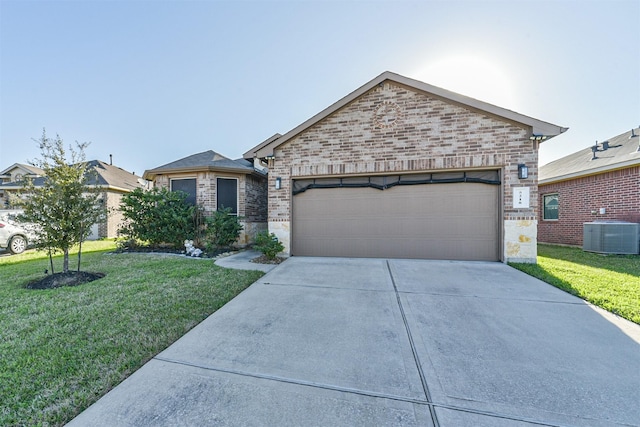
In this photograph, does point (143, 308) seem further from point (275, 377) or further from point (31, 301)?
point (275, 377)

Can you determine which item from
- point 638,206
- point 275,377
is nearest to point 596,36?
point 638,206

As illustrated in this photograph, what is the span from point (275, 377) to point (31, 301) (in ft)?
14.5

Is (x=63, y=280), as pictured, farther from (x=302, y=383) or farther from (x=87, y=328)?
(x=302, y=383)

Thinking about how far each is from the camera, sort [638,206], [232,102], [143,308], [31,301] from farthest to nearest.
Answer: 1. [232,102]
2. [638,206]
3. [31,301]
4. [143,308]

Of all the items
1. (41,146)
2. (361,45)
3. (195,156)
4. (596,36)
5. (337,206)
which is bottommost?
(337,206)

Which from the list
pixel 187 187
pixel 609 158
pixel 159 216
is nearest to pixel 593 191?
pixel 609 158

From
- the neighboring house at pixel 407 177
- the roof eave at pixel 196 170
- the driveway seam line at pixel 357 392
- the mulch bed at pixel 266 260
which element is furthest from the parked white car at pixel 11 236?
the driveway seam line at pixel 357 392

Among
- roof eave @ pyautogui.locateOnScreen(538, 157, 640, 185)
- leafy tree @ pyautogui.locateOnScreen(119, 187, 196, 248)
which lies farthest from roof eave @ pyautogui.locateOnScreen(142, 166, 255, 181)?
roof eave @ pyautogui.locateOnScreen(538, 157, 640, 185)

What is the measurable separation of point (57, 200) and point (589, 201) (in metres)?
15.7

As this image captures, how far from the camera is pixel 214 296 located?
3.73m

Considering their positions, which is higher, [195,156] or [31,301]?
[195,156]

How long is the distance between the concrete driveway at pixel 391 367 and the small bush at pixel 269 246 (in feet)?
8.58

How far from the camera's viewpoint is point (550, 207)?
10.2 metres

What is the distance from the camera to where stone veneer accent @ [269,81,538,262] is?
5.81 metres
